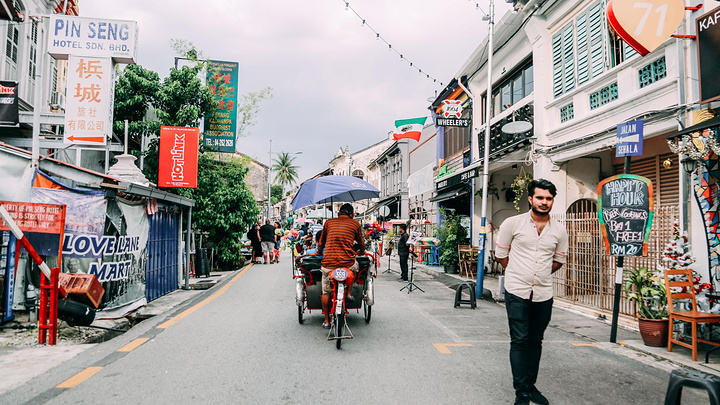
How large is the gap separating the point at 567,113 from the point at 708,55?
14.8ft

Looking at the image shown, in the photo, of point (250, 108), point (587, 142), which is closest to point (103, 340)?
point (587, 142)

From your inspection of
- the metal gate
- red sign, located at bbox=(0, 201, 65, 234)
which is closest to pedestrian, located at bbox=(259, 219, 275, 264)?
the metal gate

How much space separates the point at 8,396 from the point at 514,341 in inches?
177

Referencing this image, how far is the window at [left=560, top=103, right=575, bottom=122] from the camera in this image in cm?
1072

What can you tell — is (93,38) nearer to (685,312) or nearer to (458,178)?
(685,312)

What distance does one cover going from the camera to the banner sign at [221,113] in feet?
57.5

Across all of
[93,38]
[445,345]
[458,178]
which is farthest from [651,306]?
[93,38]

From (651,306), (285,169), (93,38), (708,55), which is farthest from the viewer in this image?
(285,169)

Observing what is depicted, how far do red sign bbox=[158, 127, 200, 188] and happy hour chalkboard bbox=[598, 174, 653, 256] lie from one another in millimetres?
10047

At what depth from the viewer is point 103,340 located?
6672 millimetres

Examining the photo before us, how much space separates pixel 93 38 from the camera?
926 centimetres

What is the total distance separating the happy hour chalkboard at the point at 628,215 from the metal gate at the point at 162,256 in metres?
8.44

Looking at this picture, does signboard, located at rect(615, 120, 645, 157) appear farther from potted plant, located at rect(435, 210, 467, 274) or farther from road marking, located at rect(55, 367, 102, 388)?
potted plant, located at rect(435, 210, 467, 274)

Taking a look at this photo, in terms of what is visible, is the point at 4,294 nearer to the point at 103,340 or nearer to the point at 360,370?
the point at 103,340
